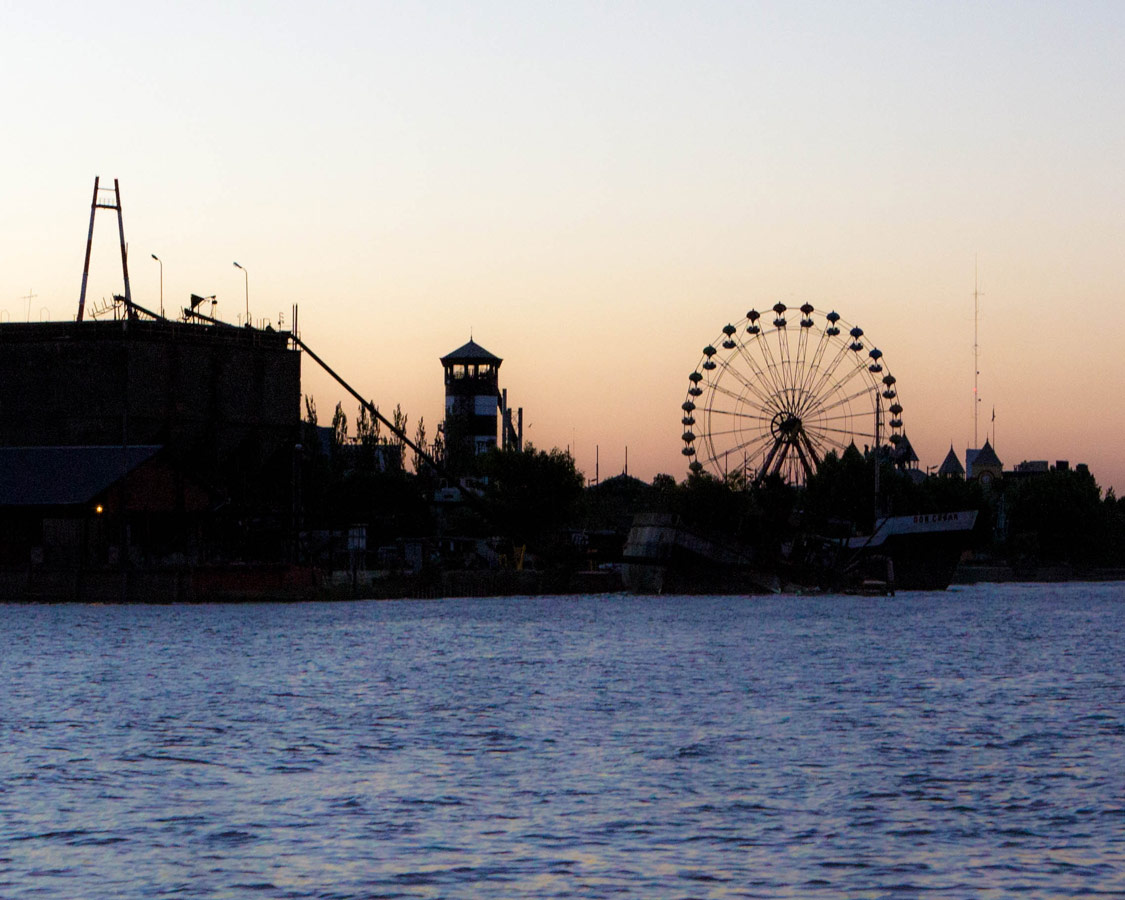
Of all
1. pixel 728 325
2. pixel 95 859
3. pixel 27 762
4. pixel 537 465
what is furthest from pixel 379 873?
pixel 537 465

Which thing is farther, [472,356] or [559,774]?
[472,356]

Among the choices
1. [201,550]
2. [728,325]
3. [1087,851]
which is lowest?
[1087,851]

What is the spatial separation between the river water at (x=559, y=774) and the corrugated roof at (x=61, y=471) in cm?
3365

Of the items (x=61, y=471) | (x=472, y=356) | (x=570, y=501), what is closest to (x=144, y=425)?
(x=61, y=471)

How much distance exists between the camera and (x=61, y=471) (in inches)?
3679

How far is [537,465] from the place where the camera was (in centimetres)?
13425

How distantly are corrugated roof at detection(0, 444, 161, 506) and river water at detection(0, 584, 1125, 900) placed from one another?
33.6 metres

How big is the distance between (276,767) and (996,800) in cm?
1129

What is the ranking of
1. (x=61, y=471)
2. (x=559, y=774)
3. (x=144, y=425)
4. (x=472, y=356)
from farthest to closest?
1. (x=472, y=356)
2. (x=144, y=425)
3. (x=61, y=471)
4. (x=559, y=774)

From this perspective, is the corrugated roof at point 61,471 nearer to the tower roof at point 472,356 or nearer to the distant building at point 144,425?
the distant building at point 144,425

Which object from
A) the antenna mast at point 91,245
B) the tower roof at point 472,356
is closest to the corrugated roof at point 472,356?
the tower roof at point 472,356

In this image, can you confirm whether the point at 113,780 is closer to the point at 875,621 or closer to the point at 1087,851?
the point at 1087,851

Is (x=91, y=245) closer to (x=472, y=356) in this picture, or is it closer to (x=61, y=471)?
(x=61, y=471)

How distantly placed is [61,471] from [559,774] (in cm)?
7288
